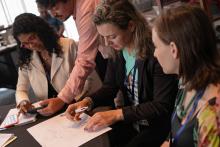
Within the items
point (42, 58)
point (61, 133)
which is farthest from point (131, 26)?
point (42, 58)

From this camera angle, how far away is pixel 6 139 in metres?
1.39

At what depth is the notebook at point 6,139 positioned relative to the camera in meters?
1.36

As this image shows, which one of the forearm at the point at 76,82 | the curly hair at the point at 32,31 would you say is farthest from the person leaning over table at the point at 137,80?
the curly hair at the point at 32,31

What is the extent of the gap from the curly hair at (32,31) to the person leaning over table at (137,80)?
1.75 ft

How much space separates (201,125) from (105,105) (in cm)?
78

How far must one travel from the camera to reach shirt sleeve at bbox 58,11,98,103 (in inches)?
66.0

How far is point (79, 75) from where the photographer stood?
1.68 m

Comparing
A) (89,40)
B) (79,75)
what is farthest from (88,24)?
(79,75)

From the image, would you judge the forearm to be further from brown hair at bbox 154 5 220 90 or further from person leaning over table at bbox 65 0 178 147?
brown hair at bbox 154 5 220 90

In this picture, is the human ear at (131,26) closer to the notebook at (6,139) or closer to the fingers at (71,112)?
the fingers at (71,112)

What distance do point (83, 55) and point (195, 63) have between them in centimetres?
84

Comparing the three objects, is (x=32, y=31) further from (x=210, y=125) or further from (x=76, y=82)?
(x=210, y=125)

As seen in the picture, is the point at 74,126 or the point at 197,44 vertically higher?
the point at 197,44

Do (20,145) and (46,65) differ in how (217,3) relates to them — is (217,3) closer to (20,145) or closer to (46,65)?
(46,65)
